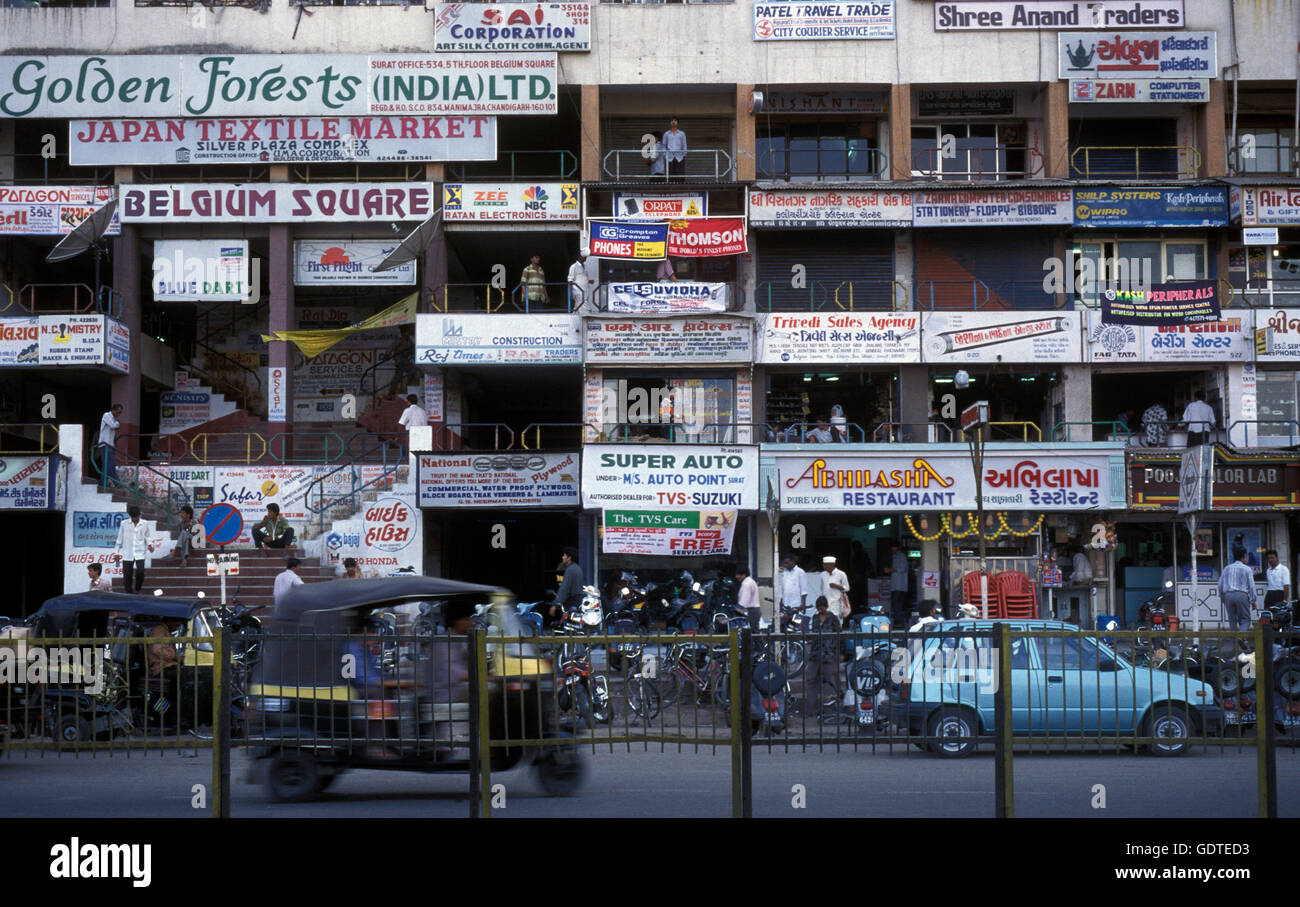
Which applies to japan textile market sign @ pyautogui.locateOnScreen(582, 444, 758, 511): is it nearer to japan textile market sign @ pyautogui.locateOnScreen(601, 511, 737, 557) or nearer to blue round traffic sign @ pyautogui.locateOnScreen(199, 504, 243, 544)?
japan textile market sign @ pyautogui.locateOnScreen(601, 511, 737, 557)

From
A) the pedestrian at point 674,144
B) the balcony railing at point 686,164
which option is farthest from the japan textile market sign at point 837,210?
the pedestrian at point 674,144

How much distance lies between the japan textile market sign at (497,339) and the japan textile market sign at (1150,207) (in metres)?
11.4

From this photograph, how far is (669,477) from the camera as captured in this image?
27.8m

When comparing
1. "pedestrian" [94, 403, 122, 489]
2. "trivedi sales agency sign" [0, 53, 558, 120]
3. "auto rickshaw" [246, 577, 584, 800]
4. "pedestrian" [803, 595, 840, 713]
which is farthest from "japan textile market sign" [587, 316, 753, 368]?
"pedestrian" [803, 595, 840, 713]

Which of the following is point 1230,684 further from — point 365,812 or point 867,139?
point 867,139

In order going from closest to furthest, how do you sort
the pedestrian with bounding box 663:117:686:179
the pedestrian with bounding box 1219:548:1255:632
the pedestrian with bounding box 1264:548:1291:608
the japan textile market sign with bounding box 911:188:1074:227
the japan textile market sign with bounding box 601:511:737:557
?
the pedestrian with bounding box 1219:548:1255:632 < the pedestrian with bounding box 1264:548:1291:608 < the japan textile market sign with bounding box 601:511:737:557 < the japan textile market sign with bounding box 911:188:1074:227 < the pedestrian with bounding box 663:117:686:179

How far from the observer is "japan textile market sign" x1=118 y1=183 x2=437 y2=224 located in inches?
1194

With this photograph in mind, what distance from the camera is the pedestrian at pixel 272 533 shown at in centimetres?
2639

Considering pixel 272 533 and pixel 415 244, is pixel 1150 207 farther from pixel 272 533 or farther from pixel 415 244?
pixel 272 533

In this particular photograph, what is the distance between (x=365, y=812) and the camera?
10812 mm

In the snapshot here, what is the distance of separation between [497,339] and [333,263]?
453cm

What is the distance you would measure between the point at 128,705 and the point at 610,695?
12.5 feet

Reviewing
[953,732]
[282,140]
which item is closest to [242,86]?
[282,140]

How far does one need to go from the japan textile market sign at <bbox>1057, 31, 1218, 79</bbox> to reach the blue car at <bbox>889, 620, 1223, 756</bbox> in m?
23.2
